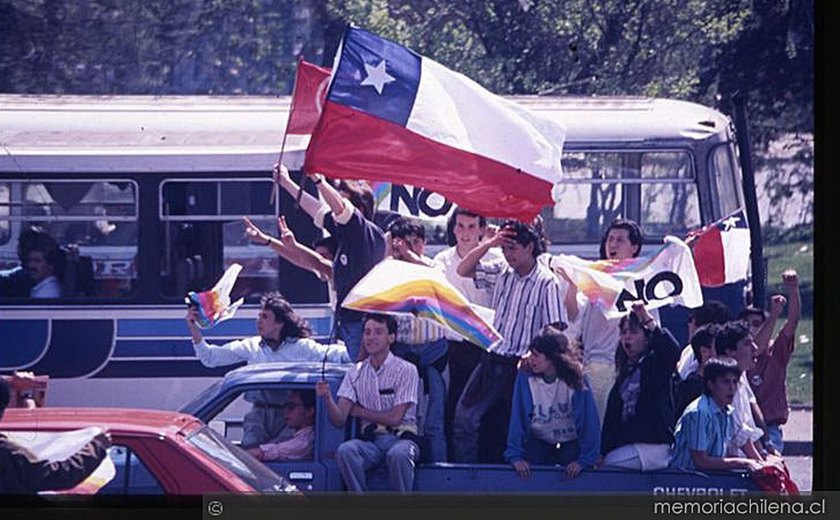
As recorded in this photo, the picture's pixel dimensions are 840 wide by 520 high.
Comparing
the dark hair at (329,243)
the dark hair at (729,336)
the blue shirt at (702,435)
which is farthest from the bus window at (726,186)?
the dark hair at (329,243)

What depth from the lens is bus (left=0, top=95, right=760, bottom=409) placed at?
18.1 feet

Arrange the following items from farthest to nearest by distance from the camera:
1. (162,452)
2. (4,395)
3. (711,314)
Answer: (711,314), (4,395), (162,452)

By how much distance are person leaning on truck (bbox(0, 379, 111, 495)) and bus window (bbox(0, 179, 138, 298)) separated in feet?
1.63

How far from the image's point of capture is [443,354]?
18.2ft

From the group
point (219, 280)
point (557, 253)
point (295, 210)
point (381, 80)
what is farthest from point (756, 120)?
point (219, 280)

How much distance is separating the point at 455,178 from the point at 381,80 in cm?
47

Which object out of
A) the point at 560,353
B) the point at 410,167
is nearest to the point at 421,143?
the point at 410,167

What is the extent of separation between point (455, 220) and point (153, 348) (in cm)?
126

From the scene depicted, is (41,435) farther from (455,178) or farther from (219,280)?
(455,178)

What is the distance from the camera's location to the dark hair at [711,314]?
5.55 meters

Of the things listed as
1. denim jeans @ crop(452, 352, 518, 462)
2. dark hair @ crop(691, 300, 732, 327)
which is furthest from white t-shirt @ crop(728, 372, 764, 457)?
denim jeans @ crop(452, 352, 518, 462)

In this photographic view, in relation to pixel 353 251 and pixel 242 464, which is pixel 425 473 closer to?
pixel 242 464

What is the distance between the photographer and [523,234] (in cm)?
556

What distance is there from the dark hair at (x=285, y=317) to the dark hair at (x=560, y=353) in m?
0.87
